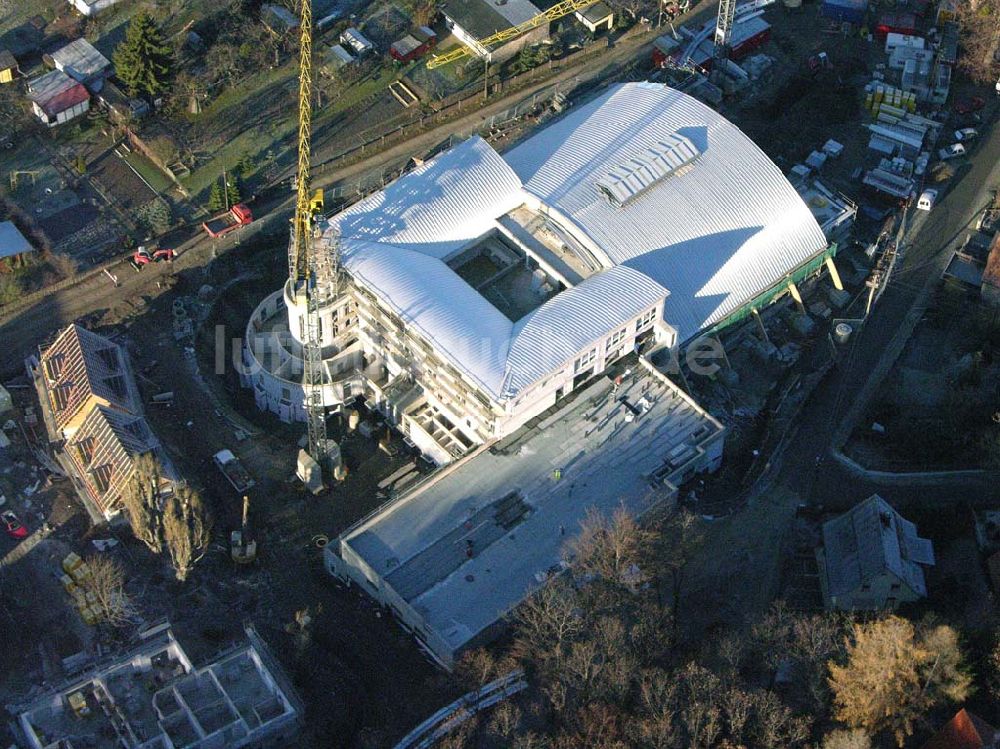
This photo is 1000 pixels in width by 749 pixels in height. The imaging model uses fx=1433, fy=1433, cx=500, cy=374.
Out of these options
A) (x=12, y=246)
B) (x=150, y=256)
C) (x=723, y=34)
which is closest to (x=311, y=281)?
(x=150, y=256)

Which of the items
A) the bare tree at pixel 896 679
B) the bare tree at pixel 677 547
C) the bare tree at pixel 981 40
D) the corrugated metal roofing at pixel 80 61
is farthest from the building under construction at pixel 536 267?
the corrugated metal roofing at pixel 80 61

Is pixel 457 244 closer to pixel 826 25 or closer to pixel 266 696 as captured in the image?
pixel 266 696

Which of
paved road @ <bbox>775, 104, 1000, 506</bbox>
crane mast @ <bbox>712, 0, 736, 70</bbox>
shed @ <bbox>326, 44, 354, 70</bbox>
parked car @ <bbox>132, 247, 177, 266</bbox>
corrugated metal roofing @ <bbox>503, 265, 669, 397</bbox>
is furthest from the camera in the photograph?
shed @ <bbox>326, 44, 354, 70</bbox>

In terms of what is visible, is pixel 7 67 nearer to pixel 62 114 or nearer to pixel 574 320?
pixel 62 114

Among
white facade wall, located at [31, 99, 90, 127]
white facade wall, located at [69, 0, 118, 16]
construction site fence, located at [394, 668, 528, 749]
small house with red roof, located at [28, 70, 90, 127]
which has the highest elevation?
white facade wall, located at [69, 0, 118, 16]

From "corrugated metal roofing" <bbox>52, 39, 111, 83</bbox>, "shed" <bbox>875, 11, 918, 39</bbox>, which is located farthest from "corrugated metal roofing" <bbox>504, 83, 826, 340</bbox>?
"corrugated metal roofing" <bbox>52, 39, 111, 83</bbox>

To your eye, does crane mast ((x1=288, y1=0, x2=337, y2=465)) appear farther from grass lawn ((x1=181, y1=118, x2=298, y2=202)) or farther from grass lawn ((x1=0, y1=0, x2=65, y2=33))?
grass lawn ((x1=0, y1=0, x2=65, y2=33))

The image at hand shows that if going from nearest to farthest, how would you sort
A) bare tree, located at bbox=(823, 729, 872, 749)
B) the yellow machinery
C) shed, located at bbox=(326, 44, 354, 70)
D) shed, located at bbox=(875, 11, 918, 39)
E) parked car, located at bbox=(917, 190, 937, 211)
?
bare tree, located at bbox=(823, 729, 872, 749)
parked car, located at bbox=(917, 190, 937, 211)
shed, located at bbox=(326, 44, 354, 70)
the yellow machinery
shed, located at bbox=(875, 11, 918, 39)
